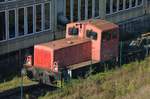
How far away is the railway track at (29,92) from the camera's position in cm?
2318

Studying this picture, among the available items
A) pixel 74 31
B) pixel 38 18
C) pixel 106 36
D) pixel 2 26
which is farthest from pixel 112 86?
pixel 38 18

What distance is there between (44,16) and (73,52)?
6.44 metres

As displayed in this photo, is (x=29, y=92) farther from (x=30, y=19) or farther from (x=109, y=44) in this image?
(x=30, y=19)

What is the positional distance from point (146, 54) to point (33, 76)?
302 inches

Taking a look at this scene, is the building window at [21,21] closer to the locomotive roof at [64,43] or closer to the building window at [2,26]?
the building window at [2,26]

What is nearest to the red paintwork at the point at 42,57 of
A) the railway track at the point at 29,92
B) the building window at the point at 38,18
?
the railway track at the point at 29,92

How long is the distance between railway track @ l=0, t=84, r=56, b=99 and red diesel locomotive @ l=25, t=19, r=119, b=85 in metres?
0.42

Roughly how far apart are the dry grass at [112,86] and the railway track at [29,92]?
93 centimetres

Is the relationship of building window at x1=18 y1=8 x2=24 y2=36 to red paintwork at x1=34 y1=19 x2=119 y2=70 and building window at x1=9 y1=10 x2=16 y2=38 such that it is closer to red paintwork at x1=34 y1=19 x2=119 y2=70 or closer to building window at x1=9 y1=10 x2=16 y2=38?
building window at x1=9 y1=10 x2=16 y2=38

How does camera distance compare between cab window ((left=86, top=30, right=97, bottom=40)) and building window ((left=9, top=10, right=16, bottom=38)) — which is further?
building window ((left=9, top=10, right=16, bottom=38))

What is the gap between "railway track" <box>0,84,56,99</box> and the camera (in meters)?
23.2

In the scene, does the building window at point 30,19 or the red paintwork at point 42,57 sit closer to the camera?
the red paintwork at point 42,57

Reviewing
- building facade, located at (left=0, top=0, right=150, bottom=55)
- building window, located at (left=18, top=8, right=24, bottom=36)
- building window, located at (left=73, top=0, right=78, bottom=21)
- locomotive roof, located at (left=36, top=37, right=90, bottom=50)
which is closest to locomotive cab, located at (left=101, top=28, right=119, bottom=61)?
locomotive roof, located at (left=36, top=37, right=90, bottom=50)

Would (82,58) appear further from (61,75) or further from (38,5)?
(38,5)
